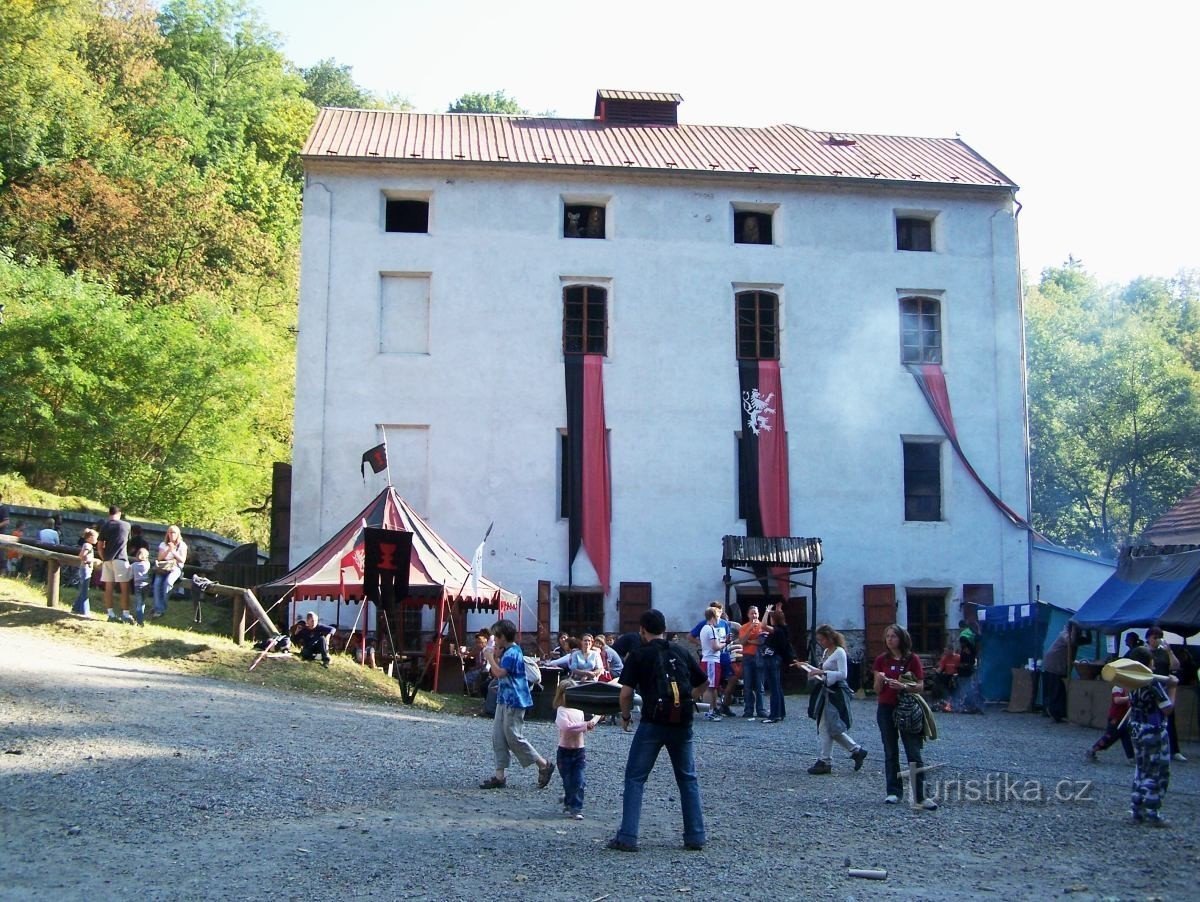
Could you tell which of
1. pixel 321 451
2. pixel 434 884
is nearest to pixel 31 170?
pixel 321 451

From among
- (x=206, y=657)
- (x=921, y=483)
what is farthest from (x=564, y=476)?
(x=206, y=657)

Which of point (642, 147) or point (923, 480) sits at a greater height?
point (642, 147)

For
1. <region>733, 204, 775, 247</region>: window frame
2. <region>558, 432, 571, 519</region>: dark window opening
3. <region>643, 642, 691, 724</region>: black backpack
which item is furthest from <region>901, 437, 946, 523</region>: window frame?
<region>643, 642, 691, 724</region>: black backpack

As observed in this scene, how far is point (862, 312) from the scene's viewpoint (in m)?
29.7

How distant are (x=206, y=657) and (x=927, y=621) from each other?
677 inches

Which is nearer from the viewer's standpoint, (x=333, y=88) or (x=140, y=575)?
(x=140, y=575)

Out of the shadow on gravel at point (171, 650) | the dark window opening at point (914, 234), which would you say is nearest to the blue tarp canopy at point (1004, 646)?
the dark window opening at point (914, 234)

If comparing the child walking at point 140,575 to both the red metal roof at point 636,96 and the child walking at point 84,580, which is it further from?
the red metal roof at point 636,96

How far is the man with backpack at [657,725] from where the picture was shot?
28.8 ft

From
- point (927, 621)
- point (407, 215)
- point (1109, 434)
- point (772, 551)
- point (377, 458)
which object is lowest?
point (927, 621)

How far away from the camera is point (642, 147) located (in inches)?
1208

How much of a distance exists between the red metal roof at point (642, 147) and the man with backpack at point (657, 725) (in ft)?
70.5

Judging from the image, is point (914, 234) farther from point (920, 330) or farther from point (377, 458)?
point (377, 458)

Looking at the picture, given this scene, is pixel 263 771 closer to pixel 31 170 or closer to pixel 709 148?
pixel 709 148
